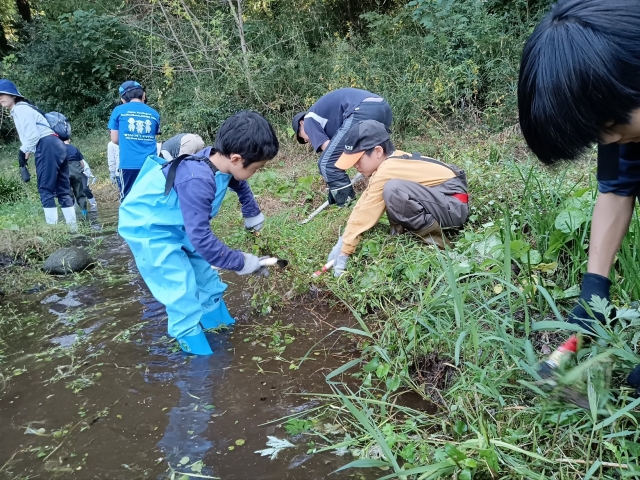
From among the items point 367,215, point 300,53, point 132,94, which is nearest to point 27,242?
point 132,94

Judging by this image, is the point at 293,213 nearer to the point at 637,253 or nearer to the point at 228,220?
the point at 228,220

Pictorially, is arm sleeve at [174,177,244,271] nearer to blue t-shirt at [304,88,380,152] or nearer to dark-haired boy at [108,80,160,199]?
blue t-shirt at [304,88,380,152]

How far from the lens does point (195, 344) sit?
2.74m

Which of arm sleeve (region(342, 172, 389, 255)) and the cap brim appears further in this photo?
the cap brim

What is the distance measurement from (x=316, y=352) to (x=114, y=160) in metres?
6.06

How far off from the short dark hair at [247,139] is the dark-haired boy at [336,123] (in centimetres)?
195

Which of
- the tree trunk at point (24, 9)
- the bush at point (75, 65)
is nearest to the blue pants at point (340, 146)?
the bush at point (75, 65)

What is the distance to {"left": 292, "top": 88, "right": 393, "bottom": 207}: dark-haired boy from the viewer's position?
15.1 ft

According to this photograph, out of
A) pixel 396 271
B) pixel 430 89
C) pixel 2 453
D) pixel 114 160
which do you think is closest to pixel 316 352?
pixel 396 271

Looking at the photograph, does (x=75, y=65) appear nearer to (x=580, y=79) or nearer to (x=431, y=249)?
(x=431, y=249)

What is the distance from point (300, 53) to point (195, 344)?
794 cm

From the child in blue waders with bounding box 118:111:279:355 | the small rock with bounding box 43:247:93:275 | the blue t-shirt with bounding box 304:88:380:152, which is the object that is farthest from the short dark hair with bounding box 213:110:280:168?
the small rock with bounding box 43:247:93:275

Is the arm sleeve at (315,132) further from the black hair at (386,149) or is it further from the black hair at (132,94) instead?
the black hair at (132,94)

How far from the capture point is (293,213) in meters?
5.19
